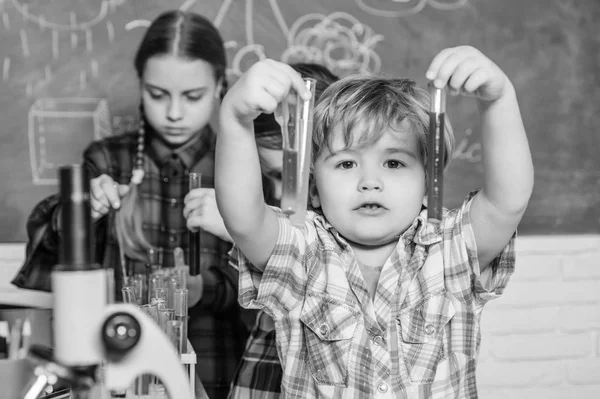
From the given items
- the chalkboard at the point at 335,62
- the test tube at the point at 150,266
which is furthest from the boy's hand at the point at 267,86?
the chalkboard at the point at 335,62

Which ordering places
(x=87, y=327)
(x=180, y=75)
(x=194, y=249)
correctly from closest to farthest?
(x=87, y=327) < (x=194, y=249) < (x=180, y=75)

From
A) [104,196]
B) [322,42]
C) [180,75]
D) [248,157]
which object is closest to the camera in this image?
[248,157]

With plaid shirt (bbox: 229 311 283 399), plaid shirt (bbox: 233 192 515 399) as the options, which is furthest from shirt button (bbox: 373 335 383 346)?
plaid shirt (bbox: 229 311 283 399)

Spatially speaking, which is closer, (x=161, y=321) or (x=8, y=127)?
(x=161, y=321)

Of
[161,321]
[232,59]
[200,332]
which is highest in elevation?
[232,59]

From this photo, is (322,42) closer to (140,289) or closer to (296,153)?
(140,289)

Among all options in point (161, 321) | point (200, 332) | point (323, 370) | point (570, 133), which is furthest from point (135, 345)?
point (570, 133)

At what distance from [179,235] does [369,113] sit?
80cm

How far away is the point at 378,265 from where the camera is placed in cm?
97

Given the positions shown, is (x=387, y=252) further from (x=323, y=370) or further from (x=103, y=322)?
(x=103, y=322)

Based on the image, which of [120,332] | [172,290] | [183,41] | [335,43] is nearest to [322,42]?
[335,43]

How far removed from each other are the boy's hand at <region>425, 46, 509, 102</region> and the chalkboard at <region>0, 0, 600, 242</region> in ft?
3.56

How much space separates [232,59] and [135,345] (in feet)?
4.40

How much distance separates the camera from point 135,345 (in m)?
0.49
